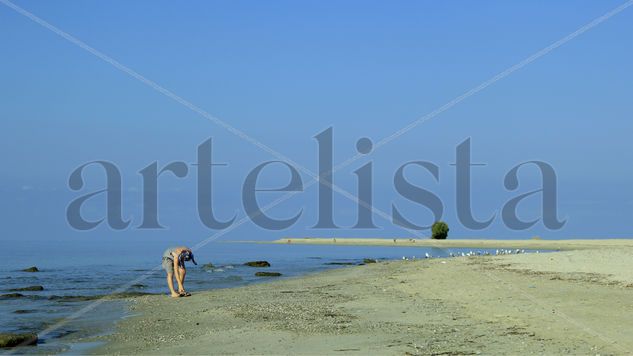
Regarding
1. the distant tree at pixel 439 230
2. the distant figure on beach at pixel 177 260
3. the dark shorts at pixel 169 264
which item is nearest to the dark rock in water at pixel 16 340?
the distant figure on beach at pixel 177 260

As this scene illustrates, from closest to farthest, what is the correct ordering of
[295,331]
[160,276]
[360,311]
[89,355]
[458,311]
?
[89,355], [295,331], [458,311], [360,311], [160,276]

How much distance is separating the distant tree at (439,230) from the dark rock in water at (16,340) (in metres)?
83.7

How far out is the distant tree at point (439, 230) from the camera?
95.1 meters

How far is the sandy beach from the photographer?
37.4 feet

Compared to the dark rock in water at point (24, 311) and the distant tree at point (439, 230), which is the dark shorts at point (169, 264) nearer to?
the dark rock in water at point (24, 311)

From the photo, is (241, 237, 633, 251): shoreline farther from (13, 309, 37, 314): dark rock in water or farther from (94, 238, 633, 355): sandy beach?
(13, 309, 37, 314): dark rock in water

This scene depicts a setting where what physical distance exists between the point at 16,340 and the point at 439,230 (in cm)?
8438

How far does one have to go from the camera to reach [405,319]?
14367 millimetres

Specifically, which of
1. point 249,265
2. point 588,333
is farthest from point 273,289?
point 249,265

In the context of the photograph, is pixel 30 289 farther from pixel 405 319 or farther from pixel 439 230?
pixel 439 230

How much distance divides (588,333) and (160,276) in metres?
26.1

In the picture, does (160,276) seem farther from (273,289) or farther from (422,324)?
(422,324)

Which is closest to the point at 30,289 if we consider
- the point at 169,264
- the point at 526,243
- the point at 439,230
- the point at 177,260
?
the point at 169,264

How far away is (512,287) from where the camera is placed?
19.2m
